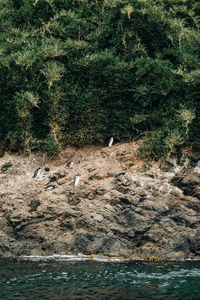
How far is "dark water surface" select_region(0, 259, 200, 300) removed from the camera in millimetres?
8195

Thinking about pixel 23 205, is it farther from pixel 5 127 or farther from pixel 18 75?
pixel 18 75

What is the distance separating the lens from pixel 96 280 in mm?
9188

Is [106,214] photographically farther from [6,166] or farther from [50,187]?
[6,166]

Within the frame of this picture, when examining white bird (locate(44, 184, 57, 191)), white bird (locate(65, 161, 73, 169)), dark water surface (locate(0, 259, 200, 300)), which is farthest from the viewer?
white bird (locate(65, 161, 73, 169))

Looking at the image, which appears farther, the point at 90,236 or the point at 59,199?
the point at 59,199

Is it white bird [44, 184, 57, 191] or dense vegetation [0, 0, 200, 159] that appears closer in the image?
white bird [44, 184, 57, 191]

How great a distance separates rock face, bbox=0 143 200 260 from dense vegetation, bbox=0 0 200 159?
196 centimetres

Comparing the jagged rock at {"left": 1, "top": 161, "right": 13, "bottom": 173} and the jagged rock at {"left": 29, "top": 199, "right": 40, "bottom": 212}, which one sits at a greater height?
the jagged rock at {"left": 1, "top": 161, "right": 13, "bottom": 173}

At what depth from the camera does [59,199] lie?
13461 millimetres

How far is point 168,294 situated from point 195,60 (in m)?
10.5

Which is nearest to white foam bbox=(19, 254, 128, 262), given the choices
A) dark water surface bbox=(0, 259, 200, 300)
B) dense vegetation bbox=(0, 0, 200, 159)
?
dark water surface bbox=(0, 259, 200, 300)

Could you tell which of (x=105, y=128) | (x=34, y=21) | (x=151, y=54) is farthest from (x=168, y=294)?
(x=34, y=21)

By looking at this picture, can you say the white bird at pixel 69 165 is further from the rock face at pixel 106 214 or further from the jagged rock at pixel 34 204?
the jagged rock at pixel 34 204

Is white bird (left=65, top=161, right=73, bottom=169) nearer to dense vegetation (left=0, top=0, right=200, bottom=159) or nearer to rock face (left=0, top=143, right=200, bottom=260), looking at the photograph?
rock face (left=0, top=143, right=200, bottom=260)
